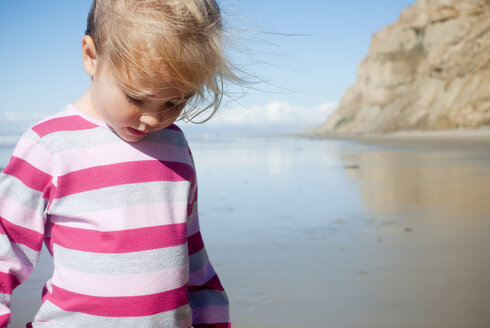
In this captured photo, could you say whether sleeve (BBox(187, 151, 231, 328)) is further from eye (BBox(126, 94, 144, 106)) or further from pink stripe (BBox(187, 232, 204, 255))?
eye (BBox(126, 94, 144, 106))

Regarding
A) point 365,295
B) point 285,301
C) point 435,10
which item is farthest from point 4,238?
point 435,10

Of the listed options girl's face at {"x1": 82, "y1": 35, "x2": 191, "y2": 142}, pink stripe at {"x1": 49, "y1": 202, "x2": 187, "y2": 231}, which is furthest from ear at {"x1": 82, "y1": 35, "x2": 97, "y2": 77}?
pink stripe at {"x1": 49, "y1": 202, "x2": 187, "y2": 231}

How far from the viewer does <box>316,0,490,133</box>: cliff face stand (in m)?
21.6

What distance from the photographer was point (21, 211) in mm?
969

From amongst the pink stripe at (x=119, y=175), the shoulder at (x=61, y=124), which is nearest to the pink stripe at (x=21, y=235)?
the pink stripe at (x=119, y=175)

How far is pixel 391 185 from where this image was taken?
6.38 metres

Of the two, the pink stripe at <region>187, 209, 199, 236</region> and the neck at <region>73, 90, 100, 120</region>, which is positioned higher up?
the neck at <region>73, 90, 100, 120</region>

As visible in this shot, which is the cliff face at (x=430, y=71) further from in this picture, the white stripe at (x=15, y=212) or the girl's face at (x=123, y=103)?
the white stripe at (x=15, y=212)

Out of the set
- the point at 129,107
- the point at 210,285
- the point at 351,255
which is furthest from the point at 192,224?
the point at 351,255

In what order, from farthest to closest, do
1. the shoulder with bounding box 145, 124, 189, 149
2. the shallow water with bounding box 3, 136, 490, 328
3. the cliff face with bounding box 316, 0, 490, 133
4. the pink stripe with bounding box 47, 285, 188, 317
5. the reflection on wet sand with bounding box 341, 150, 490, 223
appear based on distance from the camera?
the cliff face with bounding box 316, 0, 490, 133, the reflection on wet sand with bounding box 341, 150, 490, 223, the shallow water with bounding box 3, 136, 490, 328, the shoulder with bounding box 145, 124, 189, 149, the pink stripe with bounding box 47, 285, 188, 317

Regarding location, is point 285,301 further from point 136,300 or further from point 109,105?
point 109,105

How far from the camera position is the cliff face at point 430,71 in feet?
71.0

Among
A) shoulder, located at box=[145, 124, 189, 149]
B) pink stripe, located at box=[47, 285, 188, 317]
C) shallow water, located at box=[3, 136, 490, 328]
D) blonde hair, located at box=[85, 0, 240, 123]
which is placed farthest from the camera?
shallow water, located at box=[3, 136, 490, 328]

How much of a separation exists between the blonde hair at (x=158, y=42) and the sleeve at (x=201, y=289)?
0.36m
